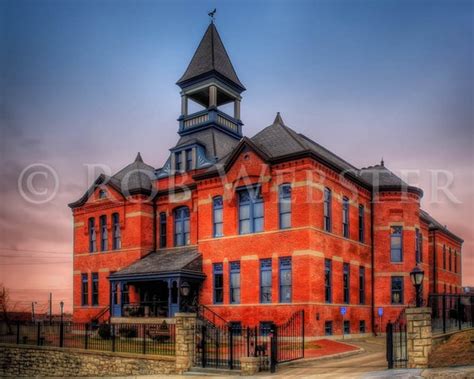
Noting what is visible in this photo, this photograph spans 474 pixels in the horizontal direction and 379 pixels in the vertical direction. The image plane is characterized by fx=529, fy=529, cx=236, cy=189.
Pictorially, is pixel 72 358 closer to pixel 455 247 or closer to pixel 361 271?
pixel 361 271

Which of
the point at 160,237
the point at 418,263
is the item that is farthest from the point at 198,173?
the point at 418,263

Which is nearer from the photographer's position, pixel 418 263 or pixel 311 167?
pixel 311 167

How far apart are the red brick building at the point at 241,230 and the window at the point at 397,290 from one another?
A: 0.07 m

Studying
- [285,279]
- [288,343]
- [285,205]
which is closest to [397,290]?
[285,279]

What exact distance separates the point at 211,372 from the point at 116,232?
65.5 feet

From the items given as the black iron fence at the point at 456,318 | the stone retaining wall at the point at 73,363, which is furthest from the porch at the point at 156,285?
the black iron fence at the point at 456,318

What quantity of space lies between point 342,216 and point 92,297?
18983 mm

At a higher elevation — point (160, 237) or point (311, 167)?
point (311, 167)

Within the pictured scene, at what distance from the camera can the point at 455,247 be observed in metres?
51.4

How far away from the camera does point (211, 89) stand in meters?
38.6

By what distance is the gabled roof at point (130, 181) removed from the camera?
36.5 meters

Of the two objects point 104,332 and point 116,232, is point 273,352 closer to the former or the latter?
point 104,332

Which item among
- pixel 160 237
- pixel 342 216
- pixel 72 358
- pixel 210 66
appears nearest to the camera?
pixel 72 358

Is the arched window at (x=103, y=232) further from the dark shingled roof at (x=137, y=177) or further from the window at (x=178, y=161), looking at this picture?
the window at (x=178, y=161)
